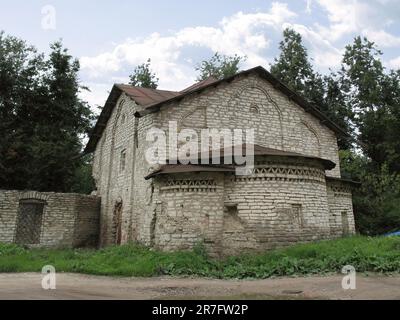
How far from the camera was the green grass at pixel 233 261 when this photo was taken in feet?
28.3

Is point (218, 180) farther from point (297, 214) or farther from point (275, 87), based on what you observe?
point (275, 87)

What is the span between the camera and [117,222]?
619 inches

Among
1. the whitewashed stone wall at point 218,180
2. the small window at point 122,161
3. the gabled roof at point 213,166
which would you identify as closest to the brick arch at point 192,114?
the whitewashed stone wall at point 218,180

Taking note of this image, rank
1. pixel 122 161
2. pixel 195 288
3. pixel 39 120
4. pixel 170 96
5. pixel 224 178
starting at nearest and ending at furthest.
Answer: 1. pixel 195 288
2. pixel 224 178
3. pixel 122 161
4. pixel 170 96
5. pixel 39 120

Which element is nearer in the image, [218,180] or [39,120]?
[218,180]

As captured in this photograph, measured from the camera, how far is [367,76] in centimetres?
2678

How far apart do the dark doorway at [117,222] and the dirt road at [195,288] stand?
6653 millimetres

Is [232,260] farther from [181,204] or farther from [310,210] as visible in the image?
[310,210]

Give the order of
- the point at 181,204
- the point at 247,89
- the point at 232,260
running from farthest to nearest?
the point at 247,89
the point at 181,204
the point at 232,260

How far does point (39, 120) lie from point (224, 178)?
50.6ft

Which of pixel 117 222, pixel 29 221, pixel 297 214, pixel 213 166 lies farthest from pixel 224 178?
pixel 29 221

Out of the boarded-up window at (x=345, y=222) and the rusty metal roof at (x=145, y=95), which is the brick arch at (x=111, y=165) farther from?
the boarded-up window at (x=345, y=222)
